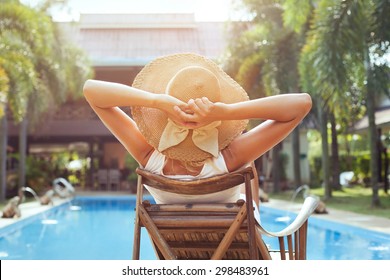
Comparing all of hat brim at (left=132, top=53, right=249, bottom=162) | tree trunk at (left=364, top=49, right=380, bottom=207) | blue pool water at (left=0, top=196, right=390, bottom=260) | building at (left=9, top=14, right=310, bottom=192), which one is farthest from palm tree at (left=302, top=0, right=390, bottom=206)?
building at (left=9, top=14, right=310, bottom=192)

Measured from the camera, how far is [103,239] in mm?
7832

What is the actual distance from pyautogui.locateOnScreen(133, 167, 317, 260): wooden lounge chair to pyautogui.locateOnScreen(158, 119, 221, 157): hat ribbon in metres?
0.18

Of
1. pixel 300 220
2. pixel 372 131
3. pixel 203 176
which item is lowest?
pixel 300 220

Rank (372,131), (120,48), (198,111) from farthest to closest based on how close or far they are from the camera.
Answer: (120,48) < (372,131) < (198,111)

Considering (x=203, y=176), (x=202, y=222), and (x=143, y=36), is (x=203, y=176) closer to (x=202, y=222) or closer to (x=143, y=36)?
(x=202, y=222)

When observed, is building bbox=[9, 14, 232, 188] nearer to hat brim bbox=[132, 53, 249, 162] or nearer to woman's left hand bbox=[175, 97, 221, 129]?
hat brim bbox=[132, 53, 249, 162]

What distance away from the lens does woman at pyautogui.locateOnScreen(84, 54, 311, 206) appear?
2.05 m

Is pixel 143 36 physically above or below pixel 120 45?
above

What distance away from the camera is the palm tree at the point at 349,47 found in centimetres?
891

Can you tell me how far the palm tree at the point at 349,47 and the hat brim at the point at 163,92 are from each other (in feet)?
22.3

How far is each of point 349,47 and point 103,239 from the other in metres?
5.36

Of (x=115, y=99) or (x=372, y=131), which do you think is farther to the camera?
(x=372, y=131)

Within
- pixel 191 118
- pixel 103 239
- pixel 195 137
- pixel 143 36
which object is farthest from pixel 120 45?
pixel 191 118

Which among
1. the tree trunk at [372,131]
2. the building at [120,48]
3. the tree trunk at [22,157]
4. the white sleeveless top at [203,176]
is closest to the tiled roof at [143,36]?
the building at [120,48]
